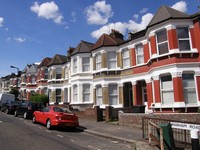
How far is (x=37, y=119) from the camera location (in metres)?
16.2

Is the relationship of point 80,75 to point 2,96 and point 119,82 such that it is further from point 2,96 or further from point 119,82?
point 2,96

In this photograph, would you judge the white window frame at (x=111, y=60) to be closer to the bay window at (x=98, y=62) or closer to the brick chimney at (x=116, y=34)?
the bay window at (x=98, y=62)

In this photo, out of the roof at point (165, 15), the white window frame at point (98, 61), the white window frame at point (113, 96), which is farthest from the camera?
the white window frame at point (98, 61)

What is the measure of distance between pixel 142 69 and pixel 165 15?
5.55 m

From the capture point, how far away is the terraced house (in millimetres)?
15055

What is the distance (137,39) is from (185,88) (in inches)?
298

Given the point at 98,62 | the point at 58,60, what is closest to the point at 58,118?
the point at 98,62

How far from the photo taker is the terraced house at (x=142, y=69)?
49.4 ft

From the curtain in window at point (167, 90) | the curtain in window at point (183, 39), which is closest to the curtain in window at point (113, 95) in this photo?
the curtain in window at point (167, 90)

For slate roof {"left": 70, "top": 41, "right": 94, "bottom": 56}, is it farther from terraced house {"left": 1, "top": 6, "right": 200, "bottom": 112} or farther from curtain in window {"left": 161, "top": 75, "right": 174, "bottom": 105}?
curtain in window {"left": 161, "top": 75, "right": 174, "bottom": 105}

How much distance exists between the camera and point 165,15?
16.4 metres

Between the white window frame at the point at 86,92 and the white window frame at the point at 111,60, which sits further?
the white window frame at the point at 86,92

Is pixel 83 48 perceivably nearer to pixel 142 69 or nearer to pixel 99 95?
pixel 99 95

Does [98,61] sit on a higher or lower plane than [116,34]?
lower
